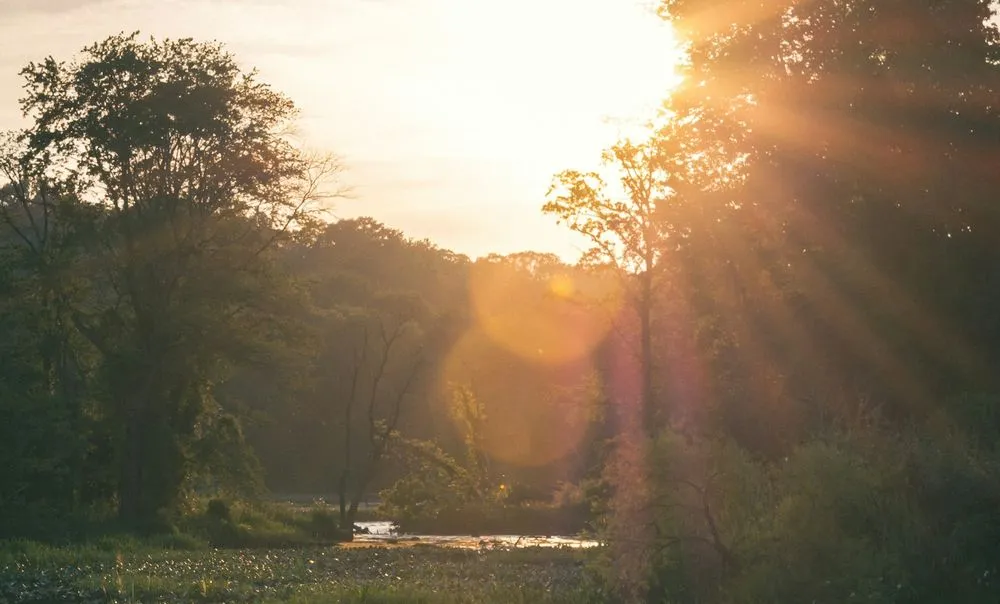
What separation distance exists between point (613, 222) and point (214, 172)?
1419cm

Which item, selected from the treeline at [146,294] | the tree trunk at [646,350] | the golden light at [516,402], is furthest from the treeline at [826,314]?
the golden light at [516,402]

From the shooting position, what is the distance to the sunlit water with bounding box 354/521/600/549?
137 ft

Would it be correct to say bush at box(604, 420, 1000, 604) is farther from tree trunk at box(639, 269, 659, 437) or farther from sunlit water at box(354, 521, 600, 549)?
tree trunk at box(639, 269, 659, 437)

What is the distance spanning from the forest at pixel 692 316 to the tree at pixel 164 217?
0.31ft

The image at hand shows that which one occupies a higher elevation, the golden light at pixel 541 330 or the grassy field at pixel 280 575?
the golden light at pixel 541 330

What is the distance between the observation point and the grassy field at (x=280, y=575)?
872 inches

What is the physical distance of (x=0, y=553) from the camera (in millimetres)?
28297

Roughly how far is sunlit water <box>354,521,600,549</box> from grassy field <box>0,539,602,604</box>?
18.1 feet

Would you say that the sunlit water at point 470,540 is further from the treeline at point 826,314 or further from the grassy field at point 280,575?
the treeline at point 826,314

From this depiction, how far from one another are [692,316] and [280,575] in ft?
50.4

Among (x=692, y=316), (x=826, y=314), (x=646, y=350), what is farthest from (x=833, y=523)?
(x=646, y=350)

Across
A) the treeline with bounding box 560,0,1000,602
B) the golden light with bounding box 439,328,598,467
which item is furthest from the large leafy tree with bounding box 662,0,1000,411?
the golden light with bounding box 439,328,598,467

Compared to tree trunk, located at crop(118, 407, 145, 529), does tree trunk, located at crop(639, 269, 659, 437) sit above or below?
above

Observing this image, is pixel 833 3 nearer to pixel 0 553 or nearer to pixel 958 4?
pixel 958 4
